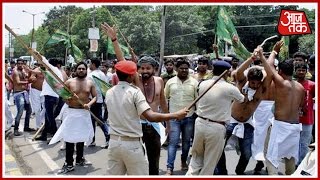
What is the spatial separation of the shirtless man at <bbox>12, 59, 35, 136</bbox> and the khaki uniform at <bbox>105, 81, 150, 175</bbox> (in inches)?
221

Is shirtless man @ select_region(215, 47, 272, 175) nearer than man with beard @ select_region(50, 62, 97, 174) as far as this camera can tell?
Yes

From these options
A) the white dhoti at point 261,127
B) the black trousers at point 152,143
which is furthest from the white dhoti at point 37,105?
the white dhoti at point 261,127

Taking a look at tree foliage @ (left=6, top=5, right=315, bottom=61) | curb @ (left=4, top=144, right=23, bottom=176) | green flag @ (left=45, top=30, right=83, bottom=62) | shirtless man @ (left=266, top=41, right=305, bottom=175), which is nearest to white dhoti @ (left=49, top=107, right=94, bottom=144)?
curb @ (left=4, top=144, right=23, bottom=176)

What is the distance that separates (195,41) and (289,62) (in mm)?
41941

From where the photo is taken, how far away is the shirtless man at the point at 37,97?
9.27m

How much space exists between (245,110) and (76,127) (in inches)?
99.4

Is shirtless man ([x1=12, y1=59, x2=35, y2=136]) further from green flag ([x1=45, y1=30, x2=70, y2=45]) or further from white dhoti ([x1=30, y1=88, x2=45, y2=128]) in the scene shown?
green flag ([x1=45, y1=30, x2=70, y2=45])

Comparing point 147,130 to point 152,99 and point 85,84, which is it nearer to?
point 152,99

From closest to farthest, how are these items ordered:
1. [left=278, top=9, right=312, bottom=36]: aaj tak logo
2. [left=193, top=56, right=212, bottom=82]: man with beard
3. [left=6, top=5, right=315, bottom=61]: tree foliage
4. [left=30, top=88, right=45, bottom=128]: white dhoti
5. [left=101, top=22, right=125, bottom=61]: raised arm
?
[left=101, top=22, right=125, bottom=61]: raised arm < [left=193, top=56, right=212, bottom=82]: man with beard < [left=278, top=9, right=312, bottom=36]: aaj tak logo < [left=30, top=88, right=45, bottom=128]: white dhoti < [left=6, top=5, right=315, bottom=61]: tree foliage

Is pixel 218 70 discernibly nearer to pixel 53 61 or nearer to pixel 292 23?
pixel 292 23

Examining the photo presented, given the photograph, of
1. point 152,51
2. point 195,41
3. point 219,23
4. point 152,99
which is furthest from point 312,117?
point 195,41

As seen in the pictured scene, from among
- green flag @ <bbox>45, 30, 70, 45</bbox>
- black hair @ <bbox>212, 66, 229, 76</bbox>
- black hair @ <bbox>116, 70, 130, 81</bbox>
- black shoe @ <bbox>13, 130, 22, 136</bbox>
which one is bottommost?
black shoe @ <bbox>13, 130, 22, 136</bbox>

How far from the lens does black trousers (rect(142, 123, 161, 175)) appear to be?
4.88 m

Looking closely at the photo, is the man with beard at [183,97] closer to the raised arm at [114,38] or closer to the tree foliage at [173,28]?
the raised arm at [114,38]
